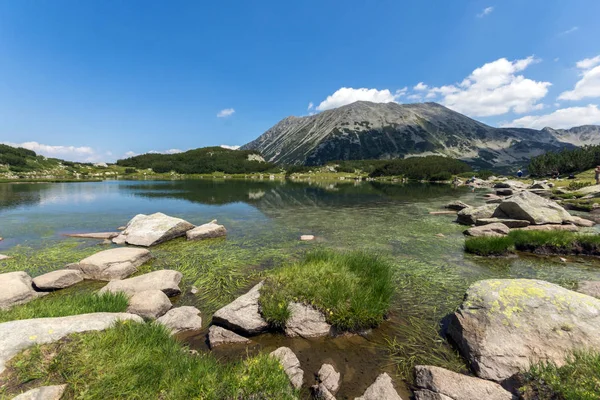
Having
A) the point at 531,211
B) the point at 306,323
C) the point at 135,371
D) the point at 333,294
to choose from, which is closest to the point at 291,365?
the point at 306,323

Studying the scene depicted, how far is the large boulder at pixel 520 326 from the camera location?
7.56 metres

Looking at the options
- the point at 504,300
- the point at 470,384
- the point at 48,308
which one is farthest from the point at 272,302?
the point at 504,300

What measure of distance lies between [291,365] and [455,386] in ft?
14.6

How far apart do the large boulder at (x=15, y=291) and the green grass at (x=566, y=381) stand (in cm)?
1767

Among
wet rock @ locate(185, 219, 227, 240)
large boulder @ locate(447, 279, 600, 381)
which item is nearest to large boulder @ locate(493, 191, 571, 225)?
large boulder @ locate(447, 279, 600, 381)

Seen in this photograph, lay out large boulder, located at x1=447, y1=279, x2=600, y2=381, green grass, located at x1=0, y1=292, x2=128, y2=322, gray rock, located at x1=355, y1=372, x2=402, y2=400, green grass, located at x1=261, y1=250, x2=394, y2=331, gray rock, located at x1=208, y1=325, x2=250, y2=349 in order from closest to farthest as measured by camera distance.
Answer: gray rock, located at x1=355, y1=372, x2=402, y2=400 < large boulder, located at x1=447, y1=279, x2=600, y2=381 < green grass, located at x1=0, y1=292, x2=128, y2=322 < gray rock, located at x1=208, y1=325, x2=250, y2=349 < green grass, located at x1=261, y1=250, x2=394, y2=331

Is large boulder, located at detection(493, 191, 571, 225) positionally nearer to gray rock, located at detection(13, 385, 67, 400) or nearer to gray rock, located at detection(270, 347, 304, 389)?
gray rock, located at detection(270, 347, 304, 389)

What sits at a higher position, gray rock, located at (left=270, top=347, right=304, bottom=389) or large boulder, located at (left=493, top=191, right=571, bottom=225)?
large boulder, located at (left=493, top=191, right=571, bottom=225)

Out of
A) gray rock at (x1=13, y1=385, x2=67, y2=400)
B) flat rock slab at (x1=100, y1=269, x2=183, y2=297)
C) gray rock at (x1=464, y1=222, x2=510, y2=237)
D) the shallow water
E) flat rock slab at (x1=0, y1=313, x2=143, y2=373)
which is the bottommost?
the shallow water

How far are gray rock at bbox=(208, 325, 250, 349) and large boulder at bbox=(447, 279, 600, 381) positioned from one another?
24.8ft

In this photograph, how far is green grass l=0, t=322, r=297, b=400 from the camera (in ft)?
17.4

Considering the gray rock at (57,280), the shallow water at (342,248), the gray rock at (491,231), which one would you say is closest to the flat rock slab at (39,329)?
the shallow water at (342,248)

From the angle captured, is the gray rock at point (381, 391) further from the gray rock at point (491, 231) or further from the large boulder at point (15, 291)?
the gray rock at point (491, 231)

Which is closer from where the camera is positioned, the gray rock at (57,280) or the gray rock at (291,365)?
the gray rock at (291,365)
